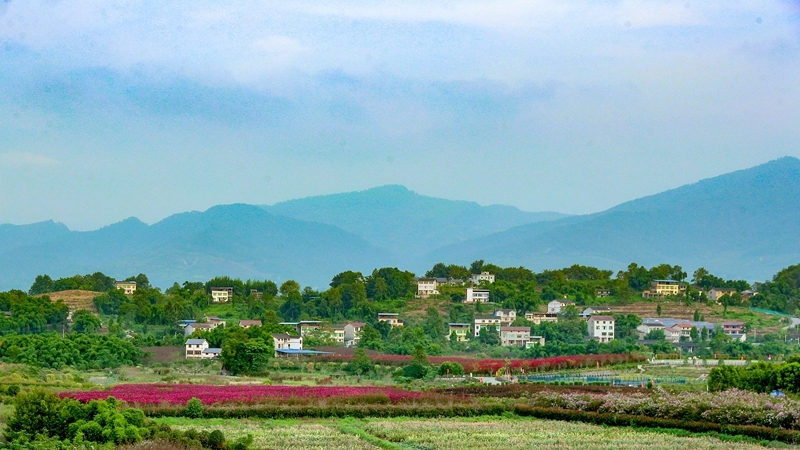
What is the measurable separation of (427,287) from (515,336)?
19.7 m

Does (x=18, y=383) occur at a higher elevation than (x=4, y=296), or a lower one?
lower

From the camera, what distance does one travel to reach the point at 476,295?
77125 millimetres

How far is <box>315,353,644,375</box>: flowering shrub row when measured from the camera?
43.3 m

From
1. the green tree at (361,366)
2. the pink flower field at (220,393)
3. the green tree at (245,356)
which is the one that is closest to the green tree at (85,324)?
the green tree at (245,356)

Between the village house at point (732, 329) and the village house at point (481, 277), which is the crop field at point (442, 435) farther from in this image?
the village house at point (481, 277)

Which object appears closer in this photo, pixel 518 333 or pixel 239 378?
pixel 239 378

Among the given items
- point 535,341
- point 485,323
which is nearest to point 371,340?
point 535,341

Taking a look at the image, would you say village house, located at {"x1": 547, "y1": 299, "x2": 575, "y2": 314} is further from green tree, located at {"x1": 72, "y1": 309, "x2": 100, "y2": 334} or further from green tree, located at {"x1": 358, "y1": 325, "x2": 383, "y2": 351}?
green tree, located at {"x1": 72, "y1": 309, "x2": 100, "y2": 334}

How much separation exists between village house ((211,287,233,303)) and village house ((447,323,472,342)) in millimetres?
20349

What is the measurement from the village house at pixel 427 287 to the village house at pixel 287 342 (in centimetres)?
2517

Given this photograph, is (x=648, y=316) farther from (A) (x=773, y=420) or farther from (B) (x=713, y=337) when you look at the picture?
(A) (x=773, y=420)

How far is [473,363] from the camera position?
146 ft

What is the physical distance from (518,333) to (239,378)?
26.5 meters

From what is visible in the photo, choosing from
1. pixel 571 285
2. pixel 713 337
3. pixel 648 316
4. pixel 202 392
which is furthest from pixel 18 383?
pixel 571 285
